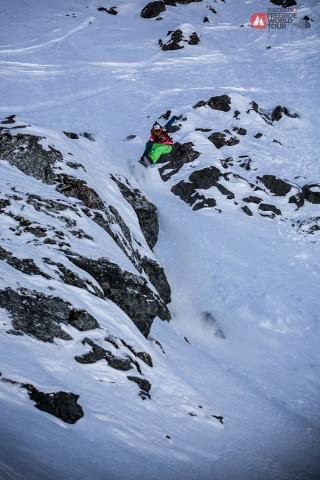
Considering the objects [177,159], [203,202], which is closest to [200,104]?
[177,159]

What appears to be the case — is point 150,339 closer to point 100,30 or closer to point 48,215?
point 48,215

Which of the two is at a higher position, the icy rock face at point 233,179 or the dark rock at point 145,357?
the icy rock face at point 233,179

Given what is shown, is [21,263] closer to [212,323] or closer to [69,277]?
[69,277]

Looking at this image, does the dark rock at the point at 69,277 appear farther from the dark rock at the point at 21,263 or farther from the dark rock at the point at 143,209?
the dark rock at the point at 143,209

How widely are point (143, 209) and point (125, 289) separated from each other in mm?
6419

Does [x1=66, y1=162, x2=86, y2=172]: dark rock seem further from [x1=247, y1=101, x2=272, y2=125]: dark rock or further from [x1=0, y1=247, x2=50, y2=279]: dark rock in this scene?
[x1=247, y1=101, x2=272, y2=125]: dark rock

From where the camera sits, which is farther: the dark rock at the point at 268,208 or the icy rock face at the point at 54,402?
the dark rock at the point at 268,208

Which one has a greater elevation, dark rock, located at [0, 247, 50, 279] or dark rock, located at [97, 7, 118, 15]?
dark rock, located at [97, 7, 118, 15]

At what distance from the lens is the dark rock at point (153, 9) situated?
1738 inches

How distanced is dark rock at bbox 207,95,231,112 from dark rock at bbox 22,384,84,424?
973 inches

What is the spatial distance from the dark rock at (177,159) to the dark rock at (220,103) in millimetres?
5474

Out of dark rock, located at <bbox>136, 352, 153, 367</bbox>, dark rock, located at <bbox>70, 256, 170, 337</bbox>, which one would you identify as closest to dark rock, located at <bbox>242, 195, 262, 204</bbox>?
dark rock, located at <bbox>70, 256, 170, 337</bbox>

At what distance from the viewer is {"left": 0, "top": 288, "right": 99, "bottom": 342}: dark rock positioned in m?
7.87

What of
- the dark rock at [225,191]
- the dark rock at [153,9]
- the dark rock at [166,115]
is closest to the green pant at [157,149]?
the dark rock at [225,191]
